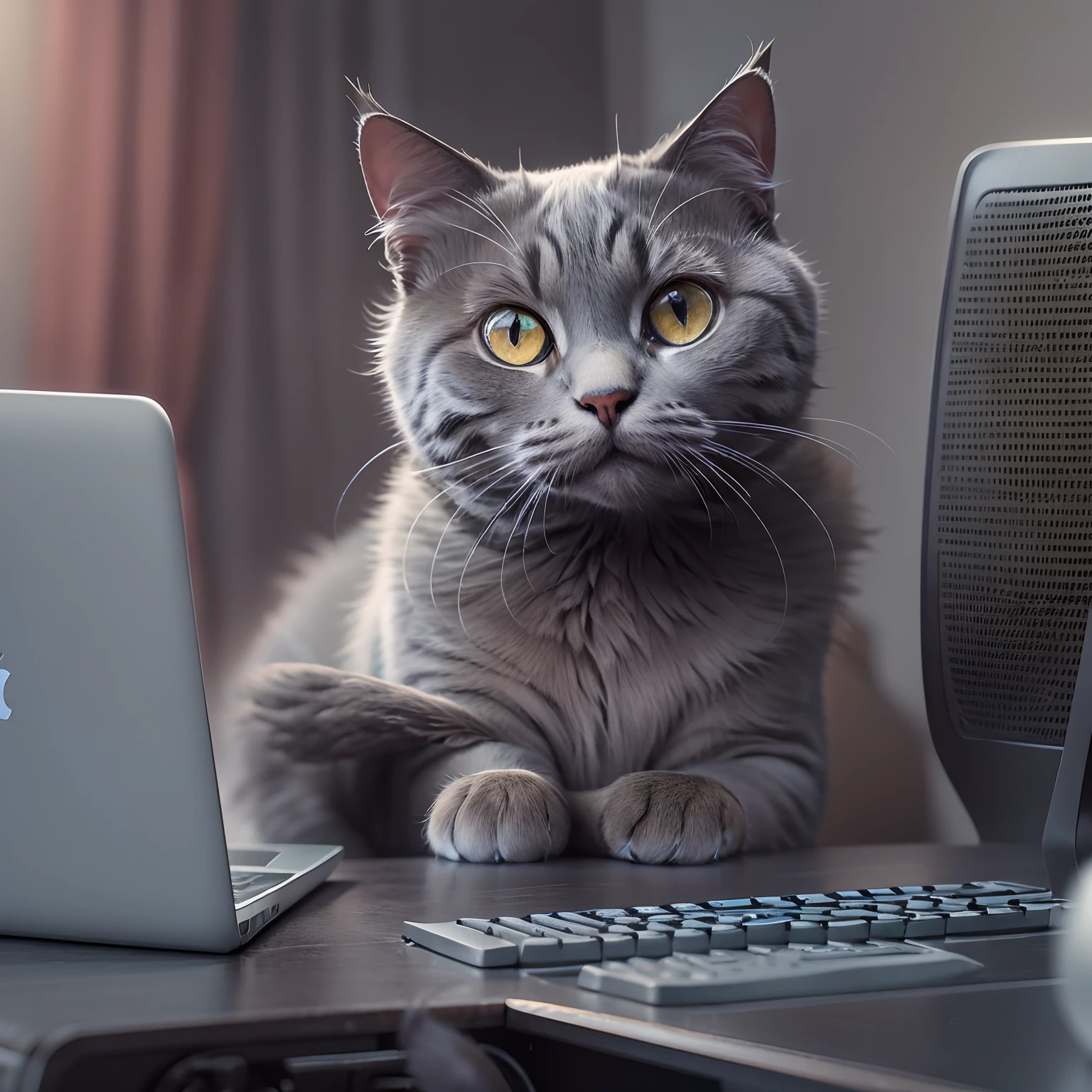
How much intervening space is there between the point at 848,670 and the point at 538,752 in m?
0.44

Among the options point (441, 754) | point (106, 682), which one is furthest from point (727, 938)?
point (441, 754)

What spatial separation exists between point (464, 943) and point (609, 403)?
81 centimetres

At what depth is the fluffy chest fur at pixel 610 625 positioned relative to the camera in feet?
4.33

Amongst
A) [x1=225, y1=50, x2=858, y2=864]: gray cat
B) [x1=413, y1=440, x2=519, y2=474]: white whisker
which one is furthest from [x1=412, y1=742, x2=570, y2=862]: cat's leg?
[x1=413, y1=440, x2=519, y2=474]: white whisker

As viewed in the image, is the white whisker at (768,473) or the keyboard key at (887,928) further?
the white whisker at (768,473)

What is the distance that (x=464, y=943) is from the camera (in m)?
0.51

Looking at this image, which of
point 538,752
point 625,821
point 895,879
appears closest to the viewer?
point 895,879

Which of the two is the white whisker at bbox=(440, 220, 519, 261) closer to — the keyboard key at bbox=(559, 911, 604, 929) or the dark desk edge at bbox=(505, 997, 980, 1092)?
the keyboard key at bbox=(559, 911, 604, 929)

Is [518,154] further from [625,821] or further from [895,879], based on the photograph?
[895,879]

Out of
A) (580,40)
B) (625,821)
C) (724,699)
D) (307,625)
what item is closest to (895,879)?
(625,821)

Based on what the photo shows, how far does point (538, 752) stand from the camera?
130cm

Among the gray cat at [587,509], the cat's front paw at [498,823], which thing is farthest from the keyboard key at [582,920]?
the gray cat at [587,509]

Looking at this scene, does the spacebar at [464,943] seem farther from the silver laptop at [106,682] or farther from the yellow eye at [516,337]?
the yellow eye at [516,337]

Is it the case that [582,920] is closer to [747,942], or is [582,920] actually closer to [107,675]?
[747,942]
